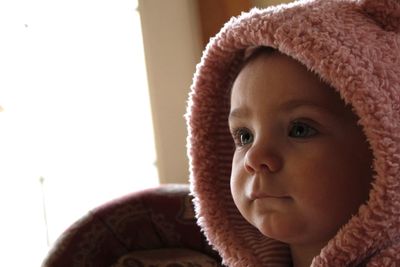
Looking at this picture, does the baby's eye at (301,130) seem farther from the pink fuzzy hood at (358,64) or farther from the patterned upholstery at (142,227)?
the patterned upholstery at (142,227)

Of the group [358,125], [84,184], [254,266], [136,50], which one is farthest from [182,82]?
[358,125]

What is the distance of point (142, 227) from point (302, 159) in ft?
2.23

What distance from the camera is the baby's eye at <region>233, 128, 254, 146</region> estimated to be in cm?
66

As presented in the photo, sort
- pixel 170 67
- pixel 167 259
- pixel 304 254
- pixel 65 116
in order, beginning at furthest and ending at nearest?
1. pixel 170 67
2. pixel 65 116
3. pixel 167 259
4. pixel 304 254

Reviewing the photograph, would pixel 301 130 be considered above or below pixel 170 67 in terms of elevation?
below

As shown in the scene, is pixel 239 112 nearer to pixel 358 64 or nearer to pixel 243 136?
pixel 243 136

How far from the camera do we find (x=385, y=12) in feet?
1.99

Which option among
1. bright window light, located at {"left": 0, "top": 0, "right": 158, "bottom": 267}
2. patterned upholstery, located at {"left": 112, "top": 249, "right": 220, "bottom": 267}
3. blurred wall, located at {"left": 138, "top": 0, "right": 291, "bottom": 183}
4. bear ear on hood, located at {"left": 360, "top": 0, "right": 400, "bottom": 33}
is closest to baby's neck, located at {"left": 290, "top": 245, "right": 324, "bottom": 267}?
bear ear on hood, located at {"left": 360, "top": 0, "right": 400, "bottom": 33}

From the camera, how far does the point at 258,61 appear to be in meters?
0.65

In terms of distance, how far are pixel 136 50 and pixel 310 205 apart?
3.84 ft

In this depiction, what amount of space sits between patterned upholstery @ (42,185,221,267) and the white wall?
1.56ft

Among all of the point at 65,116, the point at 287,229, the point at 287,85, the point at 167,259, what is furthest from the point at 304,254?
the point at 65,116

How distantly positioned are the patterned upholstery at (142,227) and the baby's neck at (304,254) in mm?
491

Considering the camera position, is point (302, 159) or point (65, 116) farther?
point (65, 116)
